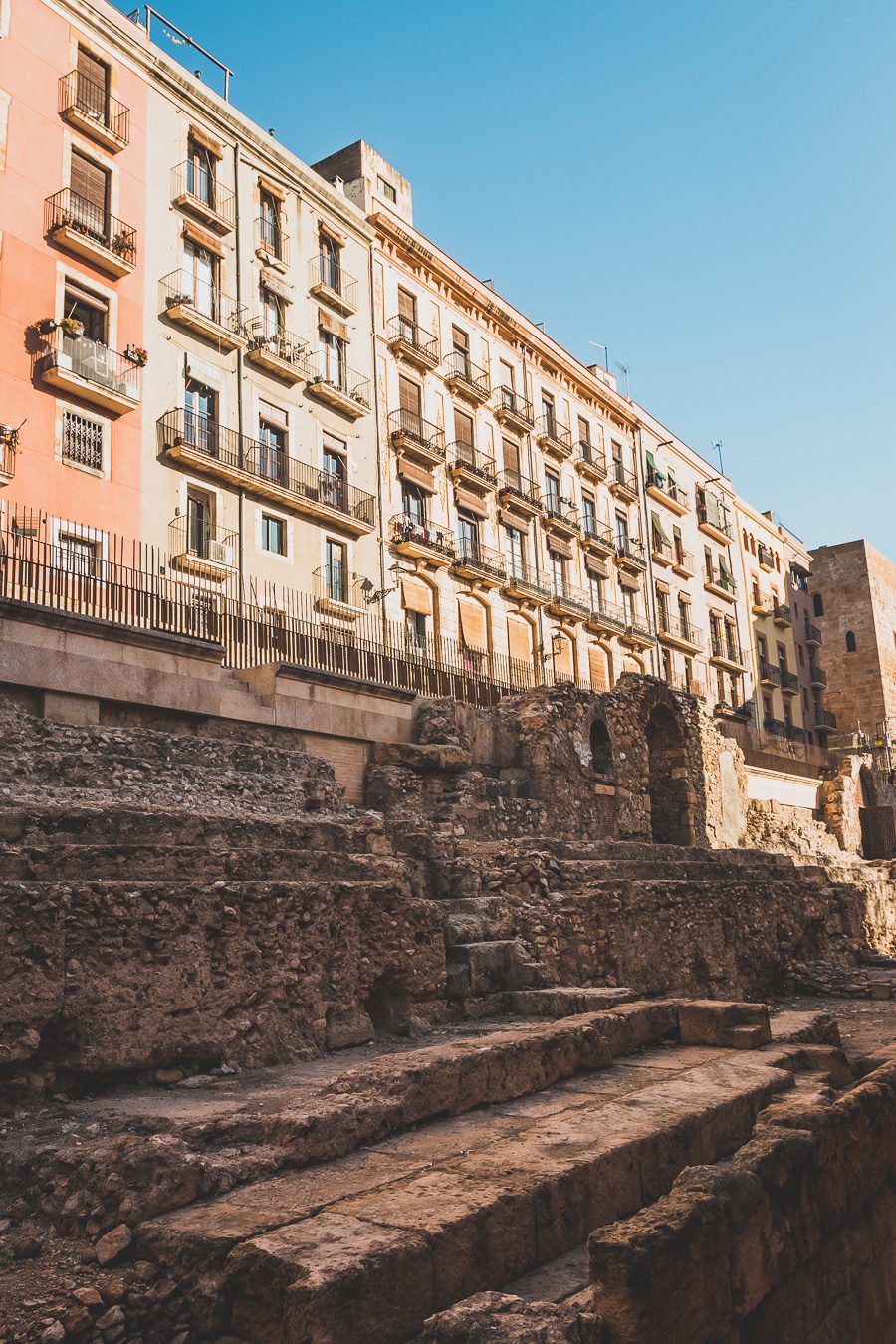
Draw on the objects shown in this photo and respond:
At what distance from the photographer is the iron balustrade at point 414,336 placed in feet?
83.0

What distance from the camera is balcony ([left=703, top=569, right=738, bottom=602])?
126ft

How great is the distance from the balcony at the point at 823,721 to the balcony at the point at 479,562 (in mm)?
21974

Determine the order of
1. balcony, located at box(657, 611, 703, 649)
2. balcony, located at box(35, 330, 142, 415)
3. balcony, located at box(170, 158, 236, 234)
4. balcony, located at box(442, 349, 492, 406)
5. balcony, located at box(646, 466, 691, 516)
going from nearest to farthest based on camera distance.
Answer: balcony, located at box(35, 330, 142, 415) < balcony, located at box(170, 158, 236, 234) < balcony, located at box(442, 349, 492, 406) < balcony, located at box(657, 611, 703, 649) < balcony, located at box(646, 466, 691, 516)

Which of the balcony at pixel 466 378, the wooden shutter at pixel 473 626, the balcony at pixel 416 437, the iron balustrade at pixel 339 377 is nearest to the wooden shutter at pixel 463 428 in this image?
the balcony at pixel 466 378

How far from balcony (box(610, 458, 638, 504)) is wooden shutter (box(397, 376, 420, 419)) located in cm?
981

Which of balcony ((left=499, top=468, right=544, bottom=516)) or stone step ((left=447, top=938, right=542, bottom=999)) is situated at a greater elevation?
balcony ((left=499, top=468, right=544, bottom=516))

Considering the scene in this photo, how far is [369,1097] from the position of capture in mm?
5070

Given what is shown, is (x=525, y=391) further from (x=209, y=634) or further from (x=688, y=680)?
(x=209, y=634)

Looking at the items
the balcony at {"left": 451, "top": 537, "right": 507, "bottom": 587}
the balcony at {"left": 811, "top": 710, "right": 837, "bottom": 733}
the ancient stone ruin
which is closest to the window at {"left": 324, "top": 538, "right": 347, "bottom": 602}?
the balcony at {"left": 451, "top": 537, "right": 507, "bottom": 587}

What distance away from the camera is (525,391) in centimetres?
3028

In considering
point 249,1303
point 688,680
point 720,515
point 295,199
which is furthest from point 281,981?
point 720,515

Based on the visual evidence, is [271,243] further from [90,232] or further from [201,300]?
[90,232]

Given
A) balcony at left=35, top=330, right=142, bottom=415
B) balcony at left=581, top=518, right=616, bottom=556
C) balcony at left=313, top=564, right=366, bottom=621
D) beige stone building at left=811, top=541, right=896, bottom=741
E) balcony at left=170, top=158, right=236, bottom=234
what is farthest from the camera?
beige stone building at left=811, top=541, right=896, bottom=741

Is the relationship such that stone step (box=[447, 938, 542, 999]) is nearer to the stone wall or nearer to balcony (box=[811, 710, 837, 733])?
the stone wall
